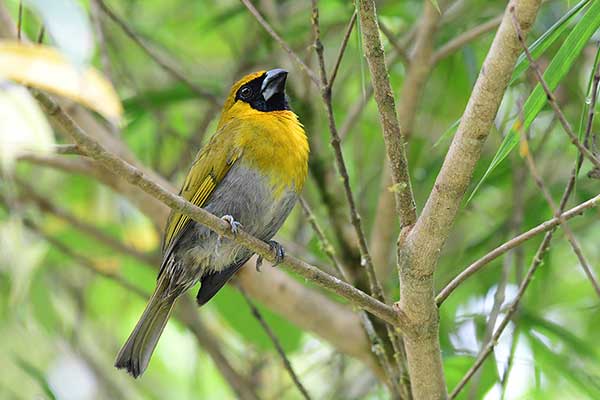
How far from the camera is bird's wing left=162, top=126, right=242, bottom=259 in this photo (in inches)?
143

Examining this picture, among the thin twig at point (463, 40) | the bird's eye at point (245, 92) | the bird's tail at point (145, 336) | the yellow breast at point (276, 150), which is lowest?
the bird's tail at point (145, 336)

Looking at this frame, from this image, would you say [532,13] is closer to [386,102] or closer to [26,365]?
[386,102]

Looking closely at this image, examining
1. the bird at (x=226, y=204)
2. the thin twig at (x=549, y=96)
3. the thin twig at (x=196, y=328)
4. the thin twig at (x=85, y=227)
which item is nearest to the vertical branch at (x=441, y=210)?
the thin twig at (x=549, y=96)

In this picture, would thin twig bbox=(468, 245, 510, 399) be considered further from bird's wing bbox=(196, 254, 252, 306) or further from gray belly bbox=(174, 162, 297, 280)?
bird's wing bbox=(196, 254, 252, 306)

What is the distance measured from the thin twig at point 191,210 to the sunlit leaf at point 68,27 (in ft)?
0.89

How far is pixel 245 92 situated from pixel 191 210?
1.94 meters

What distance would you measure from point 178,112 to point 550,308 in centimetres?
266

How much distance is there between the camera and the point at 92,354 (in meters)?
5.02

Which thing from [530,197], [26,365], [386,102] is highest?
[530,197]

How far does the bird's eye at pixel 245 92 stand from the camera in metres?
4.23

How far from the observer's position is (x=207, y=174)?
376cm

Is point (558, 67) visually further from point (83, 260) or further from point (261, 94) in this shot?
→ point (83, 260)

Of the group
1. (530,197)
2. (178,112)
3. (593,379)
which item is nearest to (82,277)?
(178,112)

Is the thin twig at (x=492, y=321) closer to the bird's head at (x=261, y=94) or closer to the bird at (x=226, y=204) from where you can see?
the bird at (x=226, y=204)
